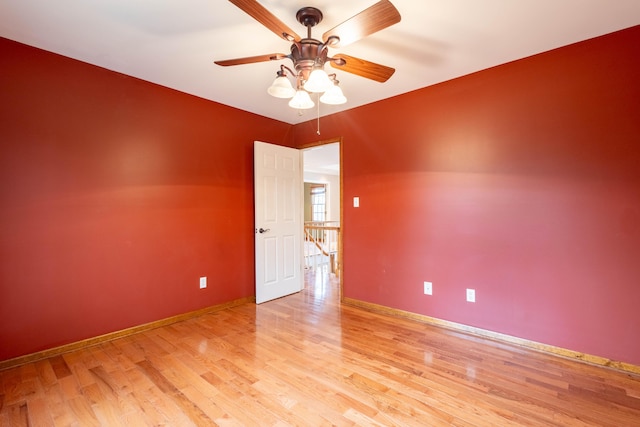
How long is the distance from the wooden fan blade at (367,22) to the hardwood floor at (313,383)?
207 centimetres

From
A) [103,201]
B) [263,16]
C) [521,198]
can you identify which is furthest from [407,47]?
[103,201]

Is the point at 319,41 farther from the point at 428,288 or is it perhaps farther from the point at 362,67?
the point at 428,288

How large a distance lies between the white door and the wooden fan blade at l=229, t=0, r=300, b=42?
6.83 feet

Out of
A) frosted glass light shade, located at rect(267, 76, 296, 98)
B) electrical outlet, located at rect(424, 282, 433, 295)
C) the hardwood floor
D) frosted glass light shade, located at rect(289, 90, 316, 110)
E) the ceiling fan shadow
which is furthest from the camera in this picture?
electrical outlet, located at rect(424, 282, 433, 295)

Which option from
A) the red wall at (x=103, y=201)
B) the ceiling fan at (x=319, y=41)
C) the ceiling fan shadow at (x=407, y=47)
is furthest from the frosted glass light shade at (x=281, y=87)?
the red wall at (x=103, y=201)

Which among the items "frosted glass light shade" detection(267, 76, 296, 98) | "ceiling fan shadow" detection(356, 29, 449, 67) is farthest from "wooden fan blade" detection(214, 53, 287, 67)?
"ceiling fan shadow" detection(356, 29, 449, 67)

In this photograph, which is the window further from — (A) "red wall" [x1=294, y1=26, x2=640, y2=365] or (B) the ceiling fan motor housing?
(B) the ceiling fan motor housing

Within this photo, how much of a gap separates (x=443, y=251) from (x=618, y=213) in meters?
1.27

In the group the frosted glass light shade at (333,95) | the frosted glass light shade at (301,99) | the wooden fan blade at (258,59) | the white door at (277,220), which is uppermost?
the wooden fan blade at (258,59)

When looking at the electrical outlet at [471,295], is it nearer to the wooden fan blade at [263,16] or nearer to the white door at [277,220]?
the white door at [277,220]

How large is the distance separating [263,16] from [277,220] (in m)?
2.66

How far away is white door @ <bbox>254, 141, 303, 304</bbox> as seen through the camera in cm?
367

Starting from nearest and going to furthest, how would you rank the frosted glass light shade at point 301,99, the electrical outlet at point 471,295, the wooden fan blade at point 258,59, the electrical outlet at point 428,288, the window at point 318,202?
the wooden fan blade at point 258,59, the frosted glass light shade at point 301,99, the electrical outlet at point 471,295, the electrical outlet at point 428,288, the window at point 318,202

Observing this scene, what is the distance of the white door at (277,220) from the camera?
12.1ft
